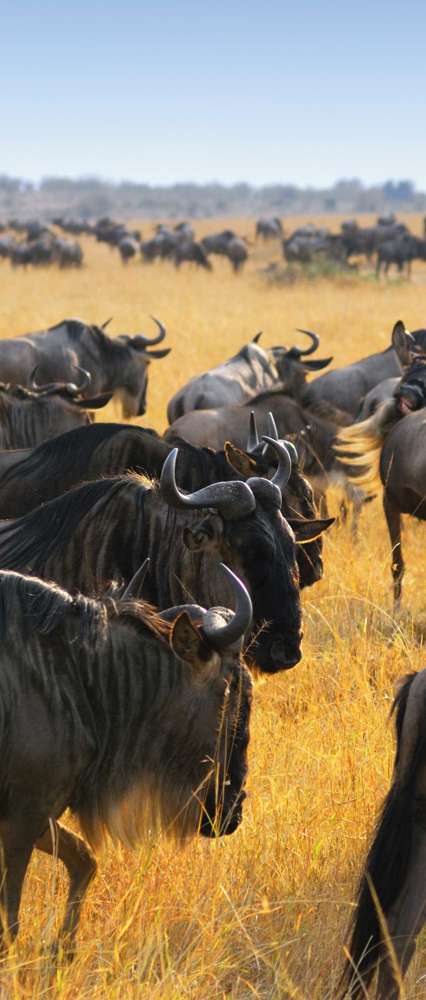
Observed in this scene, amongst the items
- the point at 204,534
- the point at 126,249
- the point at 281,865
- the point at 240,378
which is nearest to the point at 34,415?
the point at 240,378

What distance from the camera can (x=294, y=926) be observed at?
3068 mm

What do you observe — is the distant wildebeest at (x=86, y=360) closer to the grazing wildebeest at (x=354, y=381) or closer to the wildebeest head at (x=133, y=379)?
the wildebeest head at (x=133, y=379)

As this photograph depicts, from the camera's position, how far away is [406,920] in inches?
101

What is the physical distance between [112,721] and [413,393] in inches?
166

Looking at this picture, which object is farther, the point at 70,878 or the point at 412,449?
the point at 412,449

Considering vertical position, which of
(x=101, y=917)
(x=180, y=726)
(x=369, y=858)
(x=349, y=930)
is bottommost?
(x=101, y=917)

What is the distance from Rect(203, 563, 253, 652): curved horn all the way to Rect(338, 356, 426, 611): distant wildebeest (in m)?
3.43

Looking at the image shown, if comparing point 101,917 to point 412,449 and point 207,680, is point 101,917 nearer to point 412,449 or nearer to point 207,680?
point 207,680

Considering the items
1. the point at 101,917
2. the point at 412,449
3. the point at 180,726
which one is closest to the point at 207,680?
the point at 180,726

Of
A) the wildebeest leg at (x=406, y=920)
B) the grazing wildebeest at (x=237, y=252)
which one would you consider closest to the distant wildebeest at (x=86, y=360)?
the wildebeest leg at (x=406, y=920)

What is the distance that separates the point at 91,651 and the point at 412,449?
381 cm

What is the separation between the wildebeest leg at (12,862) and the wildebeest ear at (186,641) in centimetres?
52

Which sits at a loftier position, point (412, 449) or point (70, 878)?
point (412, 449)

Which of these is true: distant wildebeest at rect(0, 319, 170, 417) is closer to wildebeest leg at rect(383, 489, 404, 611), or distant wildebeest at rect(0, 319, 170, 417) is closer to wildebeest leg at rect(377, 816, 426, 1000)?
wildebeest leg at rect(383, 489, 404, 611)
